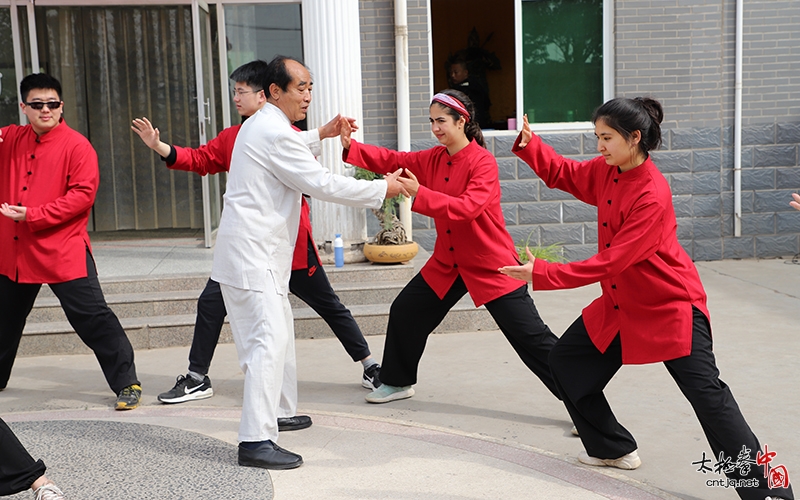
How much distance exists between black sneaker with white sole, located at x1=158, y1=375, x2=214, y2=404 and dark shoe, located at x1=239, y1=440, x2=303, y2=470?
1280mm

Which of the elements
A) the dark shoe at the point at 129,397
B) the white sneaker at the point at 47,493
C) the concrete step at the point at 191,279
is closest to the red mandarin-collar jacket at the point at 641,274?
the white sneaker at the point at 47,493

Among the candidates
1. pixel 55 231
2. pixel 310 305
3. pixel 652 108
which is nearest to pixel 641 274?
pixel 652 108

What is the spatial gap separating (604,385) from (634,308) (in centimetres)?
42

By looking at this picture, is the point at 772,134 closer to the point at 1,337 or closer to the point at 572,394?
the point at 572,394

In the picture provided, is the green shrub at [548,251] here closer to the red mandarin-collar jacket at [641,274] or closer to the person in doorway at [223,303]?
the person in doorway at [223,303]

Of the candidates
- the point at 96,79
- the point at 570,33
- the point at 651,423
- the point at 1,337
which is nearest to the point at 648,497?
the point at 651,423

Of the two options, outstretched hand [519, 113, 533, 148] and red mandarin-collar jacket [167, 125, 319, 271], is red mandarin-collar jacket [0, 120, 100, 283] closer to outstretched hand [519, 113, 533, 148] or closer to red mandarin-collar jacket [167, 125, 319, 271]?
red mandarin-collar jacket [167, 125, 319, 271]

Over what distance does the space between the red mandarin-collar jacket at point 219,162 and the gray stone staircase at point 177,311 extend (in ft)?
4.75

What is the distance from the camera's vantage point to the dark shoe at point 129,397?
16.7 feet

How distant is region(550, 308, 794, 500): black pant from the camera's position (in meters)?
3.48

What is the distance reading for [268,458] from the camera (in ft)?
13.1

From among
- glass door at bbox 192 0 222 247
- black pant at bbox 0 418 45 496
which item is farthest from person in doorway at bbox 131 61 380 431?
glass door at bbox 192 0 222 247

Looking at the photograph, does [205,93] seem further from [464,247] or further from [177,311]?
[464,247]

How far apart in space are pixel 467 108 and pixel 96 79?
6.60m
